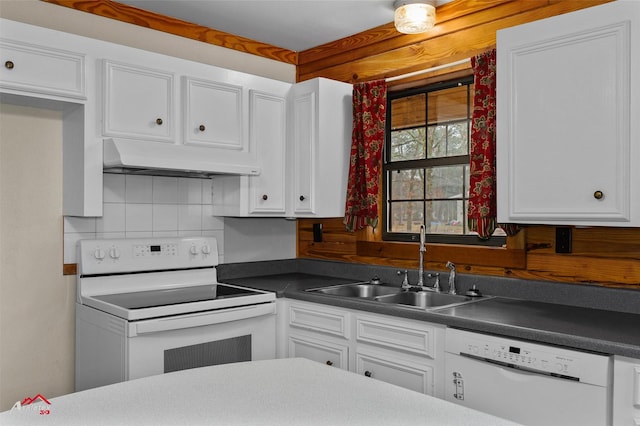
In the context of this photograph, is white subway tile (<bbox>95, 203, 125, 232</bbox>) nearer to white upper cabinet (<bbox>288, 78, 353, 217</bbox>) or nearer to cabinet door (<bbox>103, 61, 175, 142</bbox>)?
cabinet door (<bbox>103, 61, 175, 142</bbox>)

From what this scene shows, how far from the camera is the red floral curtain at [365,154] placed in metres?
3.34

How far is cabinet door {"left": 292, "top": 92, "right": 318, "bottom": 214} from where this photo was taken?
3359mm

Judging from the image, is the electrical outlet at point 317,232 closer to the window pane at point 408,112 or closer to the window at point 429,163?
the window at point 429,163

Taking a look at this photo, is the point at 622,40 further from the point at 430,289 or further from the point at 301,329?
the point at 301,329

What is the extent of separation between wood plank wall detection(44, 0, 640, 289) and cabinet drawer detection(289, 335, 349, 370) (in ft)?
2.43

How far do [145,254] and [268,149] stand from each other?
3.08 ft

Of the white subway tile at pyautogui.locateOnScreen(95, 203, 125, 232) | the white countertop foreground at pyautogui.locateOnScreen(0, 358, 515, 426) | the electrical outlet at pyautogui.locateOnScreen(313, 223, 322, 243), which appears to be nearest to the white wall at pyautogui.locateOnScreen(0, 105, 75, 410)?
the white subway tile at pyautogui.locateOnScreen(95, 203, 125, 232)

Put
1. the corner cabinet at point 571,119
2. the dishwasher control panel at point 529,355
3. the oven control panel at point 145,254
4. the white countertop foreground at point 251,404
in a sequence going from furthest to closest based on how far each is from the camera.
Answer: the oven control panel at point 145,254
the corner cabinet at point 571,119
the dishwasher control panel at point 529,355
the white countertop foreground at point 251,404

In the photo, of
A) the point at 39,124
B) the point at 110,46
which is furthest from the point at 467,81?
the point at 39,124

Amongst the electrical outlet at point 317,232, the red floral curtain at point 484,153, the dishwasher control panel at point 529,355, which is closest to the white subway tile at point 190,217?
the electrical outlet at point 317,232

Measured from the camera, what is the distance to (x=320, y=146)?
334cm

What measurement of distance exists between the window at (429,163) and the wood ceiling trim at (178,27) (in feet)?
2.97

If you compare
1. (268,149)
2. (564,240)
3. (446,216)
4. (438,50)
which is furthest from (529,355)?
(268,149)

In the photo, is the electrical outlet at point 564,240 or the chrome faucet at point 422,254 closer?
the electrical outlet at point 564,240
